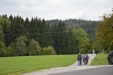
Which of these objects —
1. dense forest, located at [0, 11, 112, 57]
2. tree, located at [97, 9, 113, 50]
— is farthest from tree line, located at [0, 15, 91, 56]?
tree, located at [97, 9, 113, 50]

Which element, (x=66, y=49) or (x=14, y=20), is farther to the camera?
(x=66, y=49)

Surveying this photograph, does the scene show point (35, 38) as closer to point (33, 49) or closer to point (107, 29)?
point (33, 49)

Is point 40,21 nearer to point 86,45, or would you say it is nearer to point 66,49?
point 66,49

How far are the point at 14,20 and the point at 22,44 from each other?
21.9 m

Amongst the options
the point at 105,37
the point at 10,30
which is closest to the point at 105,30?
the point at 105,37

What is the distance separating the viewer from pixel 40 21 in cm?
12419

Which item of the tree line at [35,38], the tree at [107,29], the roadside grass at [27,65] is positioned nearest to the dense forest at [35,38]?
the tree line at [35,38]

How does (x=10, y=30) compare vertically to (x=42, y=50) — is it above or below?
above

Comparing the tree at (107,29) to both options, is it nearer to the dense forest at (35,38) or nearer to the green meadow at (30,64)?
the green meadow at (30,64)

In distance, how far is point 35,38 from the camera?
116250mm

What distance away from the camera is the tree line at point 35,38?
98.2m

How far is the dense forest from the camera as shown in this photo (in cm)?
9830

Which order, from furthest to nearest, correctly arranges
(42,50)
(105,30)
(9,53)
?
(42,50)
(9,53)
(105,30)

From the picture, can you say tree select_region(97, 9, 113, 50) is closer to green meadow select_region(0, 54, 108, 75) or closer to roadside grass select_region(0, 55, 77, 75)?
green meadow select_region(0, 54, 108, 75)
